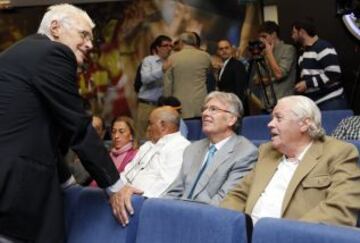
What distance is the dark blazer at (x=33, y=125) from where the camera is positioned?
1836 millimetres

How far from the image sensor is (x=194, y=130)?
4.63 meters

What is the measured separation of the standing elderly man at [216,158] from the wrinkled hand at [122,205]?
67cm

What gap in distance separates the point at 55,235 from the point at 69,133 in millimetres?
338

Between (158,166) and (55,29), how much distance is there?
1.43 m

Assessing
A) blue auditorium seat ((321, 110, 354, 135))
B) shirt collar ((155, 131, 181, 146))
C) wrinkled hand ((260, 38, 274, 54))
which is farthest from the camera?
wrinkled hand ((260, 38, 274, 54))

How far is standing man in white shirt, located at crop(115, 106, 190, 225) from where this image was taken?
3.18 metres

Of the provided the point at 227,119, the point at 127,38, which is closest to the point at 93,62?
the point at 127,38

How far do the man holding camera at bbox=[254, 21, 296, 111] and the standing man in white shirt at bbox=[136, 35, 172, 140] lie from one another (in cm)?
97

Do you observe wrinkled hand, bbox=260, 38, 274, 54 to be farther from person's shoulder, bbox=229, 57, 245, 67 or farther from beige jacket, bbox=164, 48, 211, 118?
beige jacket, bbox=164, 48, 211, 118

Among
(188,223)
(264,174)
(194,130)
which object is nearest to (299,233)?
Answer: (188,223)

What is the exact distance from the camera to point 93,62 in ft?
25.1

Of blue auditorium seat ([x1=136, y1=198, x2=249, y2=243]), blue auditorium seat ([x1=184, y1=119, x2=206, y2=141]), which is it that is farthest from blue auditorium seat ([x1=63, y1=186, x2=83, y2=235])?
blue auditorium seat ([x1=184, y1=119, x2=206, y2=141])

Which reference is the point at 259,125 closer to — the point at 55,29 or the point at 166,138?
the point at 166,138

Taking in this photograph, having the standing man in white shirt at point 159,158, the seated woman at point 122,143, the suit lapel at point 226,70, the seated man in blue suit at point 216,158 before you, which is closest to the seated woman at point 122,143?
the seated woman at point 122,143
